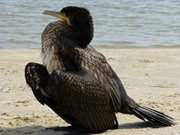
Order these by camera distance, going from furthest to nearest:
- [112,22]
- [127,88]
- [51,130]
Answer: [112,22], [127,88], [51,130]

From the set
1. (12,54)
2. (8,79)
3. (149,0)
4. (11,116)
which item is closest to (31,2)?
(149,0)

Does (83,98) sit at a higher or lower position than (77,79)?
lower

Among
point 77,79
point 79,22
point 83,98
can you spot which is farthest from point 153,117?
point 79,22

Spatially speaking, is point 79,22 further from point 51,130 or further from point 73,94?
point 51,130

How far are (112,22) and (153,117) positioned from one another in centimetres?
1163

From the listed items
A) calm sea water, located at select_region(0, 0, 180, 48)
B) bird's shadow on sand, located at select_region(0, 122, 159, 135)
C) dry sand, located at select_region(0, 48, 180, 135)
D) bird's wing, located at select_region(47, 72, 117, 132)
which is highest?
bird's wing, located at select_region(47, 72, 117, 132)

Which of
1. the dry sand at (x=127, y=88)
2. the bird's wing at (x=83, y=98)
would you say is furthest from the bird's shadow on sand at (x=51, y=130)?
the bird's wing at (x=83, y=98)

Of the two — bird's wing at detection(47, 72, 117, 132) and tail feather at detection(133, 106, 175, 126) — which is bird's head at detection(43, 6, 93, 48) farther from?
tail feather at detection(133, 106, 175, 126)

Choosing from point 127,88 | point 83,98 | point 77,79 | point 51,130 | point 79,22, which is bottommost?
point 127,88

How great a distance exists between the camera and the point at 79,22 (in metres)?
7.20

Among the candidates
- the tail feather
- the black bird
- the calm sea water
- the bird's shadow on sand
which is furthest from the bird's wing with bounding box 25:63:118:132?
the calm sea water

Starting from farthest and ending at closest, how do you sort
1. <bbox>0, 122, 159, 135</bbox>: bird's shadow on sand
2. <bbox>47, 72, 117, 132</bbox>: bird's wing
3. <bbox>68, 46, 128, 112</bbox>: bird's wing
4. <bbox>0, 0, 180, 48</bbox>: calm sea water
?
<bbox>0, 0, 180, 48</bbox>: calm sea water
<bbox>0, 122, 159, 135</bbox>: bird's shadow on sand
<bbox>68, 46, 128, 112</bbox>: bird's wing
<bbox>47, 72, 117, 132</bbox>: bird's wing

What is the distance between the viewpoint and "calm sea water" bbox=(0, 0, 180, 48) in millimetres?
16438

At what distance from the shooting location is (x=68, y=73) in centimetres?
691
